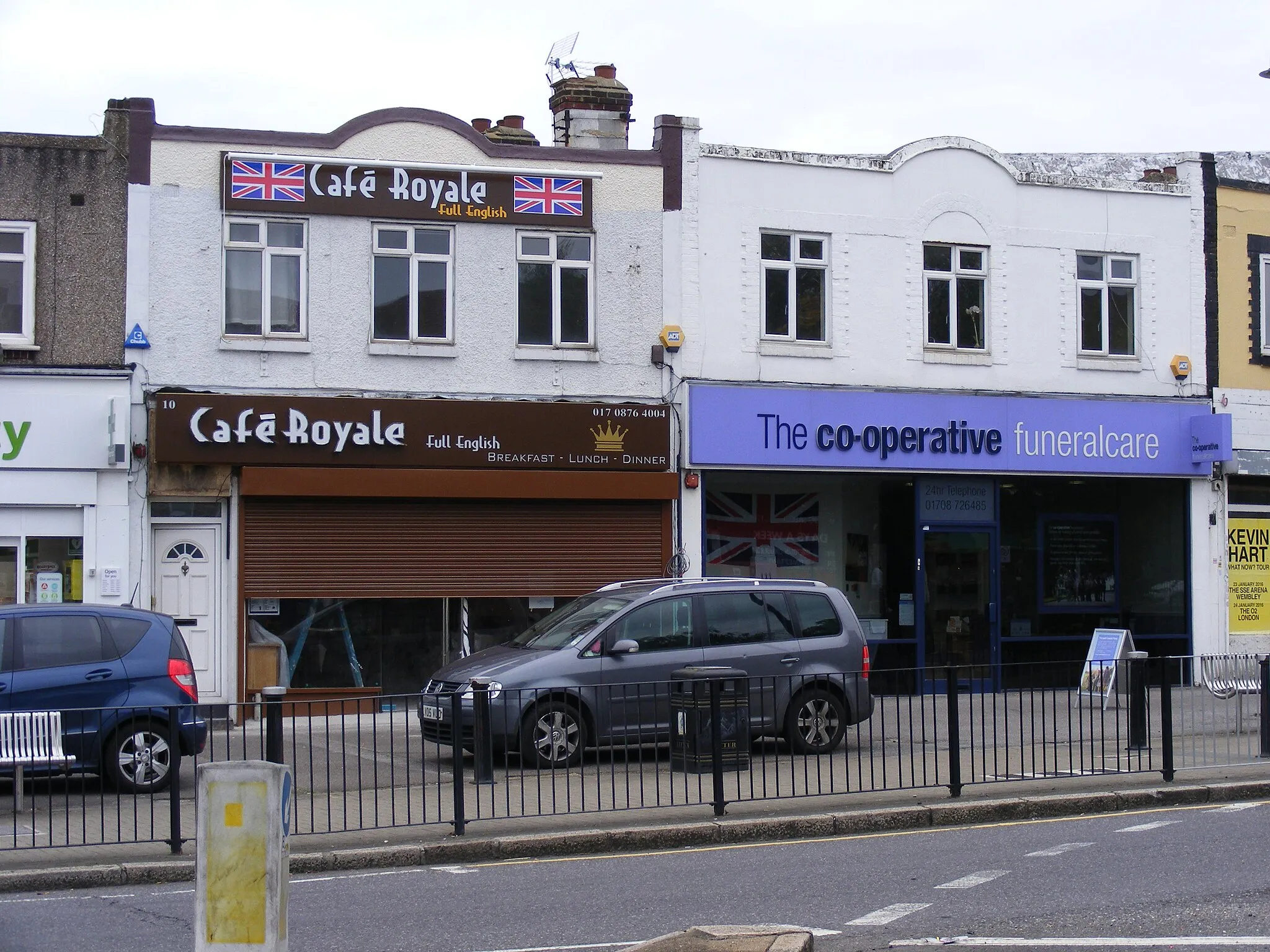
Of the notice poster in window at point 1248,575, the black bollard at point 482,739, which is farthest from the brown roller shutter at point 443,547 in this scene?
the notice poster in window at point 1248,575

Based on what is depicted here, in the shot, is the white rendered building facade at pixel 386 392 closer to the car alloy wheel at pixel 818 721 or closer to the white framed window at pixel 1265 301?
the car alloy wheel at pixel 818 721

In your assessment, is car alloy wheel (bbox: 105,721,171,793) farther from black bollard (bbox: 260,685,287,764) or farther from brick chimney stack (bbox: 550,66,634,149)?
brick chimney stack (bbox: 550,66,634,149)

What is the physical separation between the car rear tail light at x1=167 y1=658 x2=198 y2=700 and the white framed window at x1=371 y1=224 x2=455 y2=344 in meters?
6.95

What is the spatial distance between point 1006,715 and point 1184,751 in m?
2.07

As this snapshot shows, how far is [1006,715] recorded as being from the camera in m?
12.6

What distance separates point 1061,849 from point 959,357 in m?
12.5

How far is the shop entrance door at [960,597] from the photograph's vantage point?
71.3 feet

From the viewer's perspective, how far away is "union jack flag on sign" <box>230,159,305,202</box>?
18844 mm

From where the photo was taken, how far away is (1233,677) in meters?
13.9

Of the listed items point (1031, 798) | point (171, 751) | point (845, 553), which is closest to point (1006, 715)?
point (1031, 798)

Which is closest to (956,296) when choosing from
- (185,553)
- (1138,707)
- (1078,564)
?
(1078,564)

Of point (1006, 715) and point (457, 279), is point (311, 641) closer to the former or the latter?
point (457, 279)

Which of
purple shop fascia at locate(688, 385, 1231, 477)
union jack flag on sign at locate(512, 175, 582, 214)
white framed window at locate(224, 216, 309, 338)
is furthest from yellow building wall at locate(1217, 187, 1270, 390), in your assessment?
white framed window at locate(224, 216, 309, 338)

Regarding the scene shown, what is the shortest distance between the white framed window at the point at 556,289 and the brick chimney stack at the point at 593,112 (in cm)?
211
